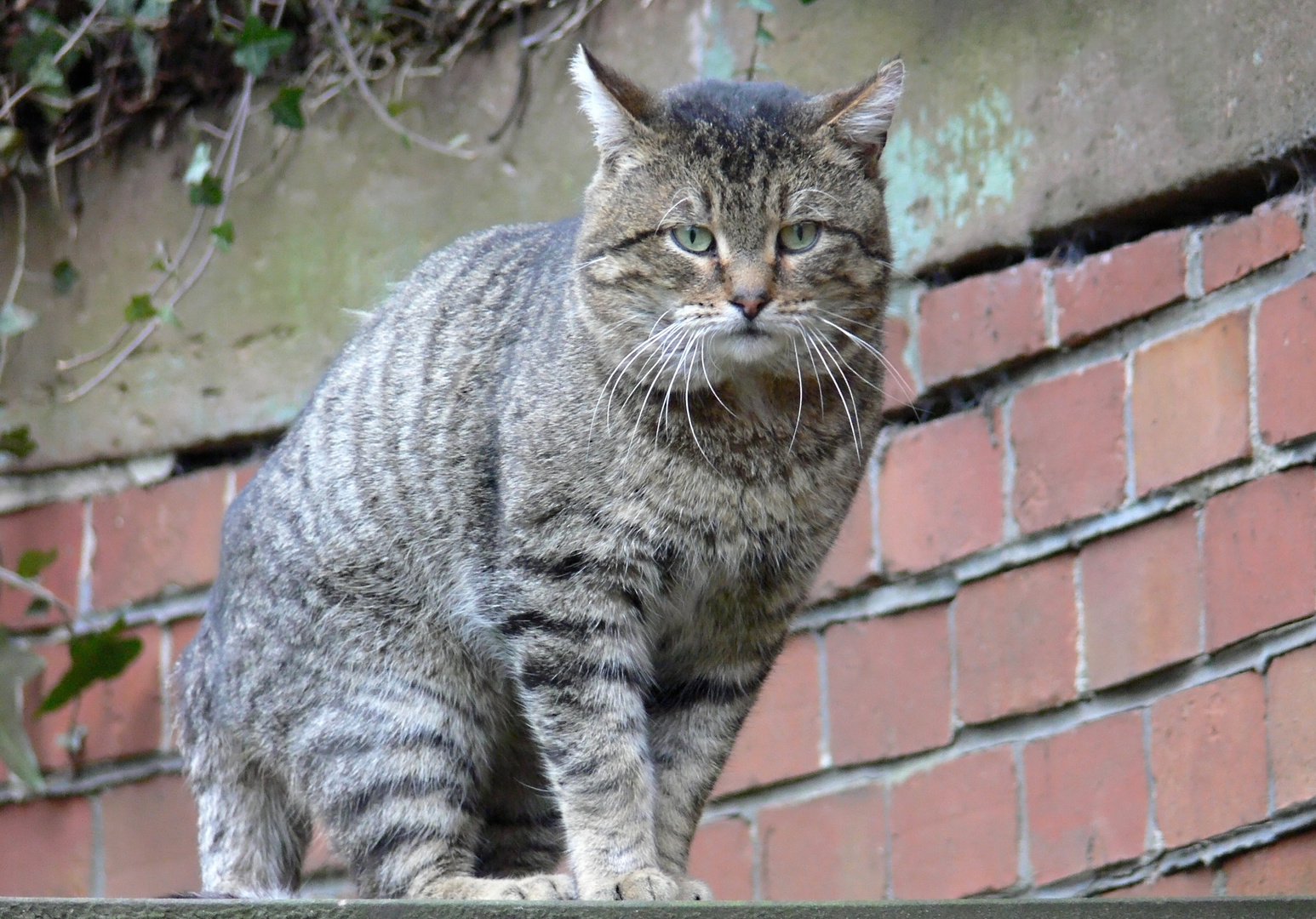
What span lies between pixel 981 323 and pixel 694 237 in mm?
575

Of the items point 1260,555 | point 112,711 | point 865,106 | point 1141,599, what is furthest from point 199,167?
point 1260,555

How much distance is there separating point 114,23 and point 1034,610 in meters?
1.86

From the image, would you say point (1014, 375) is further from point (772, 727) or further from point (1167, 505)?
point (772, 727)

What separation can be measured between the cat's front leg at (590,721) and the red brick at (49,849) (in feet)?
4.33

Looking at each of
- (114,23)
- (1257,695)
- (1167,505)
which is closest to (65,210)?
(114,23)

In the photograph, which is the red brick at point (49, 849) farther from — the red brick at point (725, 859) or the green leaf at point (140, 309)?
the red brick at point (725, 859)

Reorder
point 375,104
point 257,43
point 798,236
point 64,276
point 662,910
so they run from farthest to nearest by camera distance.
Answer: point 64,276 → point 375,104 → point 257,43 → point 798,236 → point 662,910

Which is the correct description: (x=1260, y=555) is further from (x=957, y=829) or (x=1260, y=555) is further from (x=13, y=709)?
(x=13, y=709)

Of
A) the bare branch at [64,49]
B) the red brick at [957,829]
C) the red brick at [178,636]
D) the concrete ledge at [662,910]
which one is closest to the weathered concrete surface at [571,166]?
the bare branch at [64,49]

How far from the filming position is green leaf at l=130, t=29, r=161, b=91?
8.69 ft

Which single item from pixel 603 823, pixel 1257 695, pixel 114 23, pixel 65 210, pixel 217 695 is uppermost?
pixel 114 23

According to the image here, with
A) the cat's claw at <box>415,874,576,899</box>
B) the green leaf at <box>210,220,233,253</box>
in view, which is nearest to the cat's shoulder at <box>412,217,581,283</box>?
the green leaf at <box>210,220,233,253</box>

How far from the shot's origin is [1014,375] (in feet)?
6.90

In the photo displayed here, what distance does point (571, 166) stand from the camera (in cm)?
250
